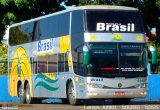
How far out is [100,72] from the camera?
834 inches

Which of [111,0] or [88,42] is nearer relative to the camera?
[88,42]

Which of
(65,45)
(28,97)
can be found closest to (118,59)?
(65,45)

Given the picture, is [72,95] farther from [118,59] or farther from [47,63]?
[47,63]

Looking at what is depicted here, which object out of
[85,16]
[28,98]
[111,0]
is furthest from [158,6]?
[85,16]

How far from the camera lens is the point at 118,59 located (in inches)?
840

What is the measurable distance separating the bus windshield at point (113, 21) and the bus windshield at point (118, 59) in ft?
2.06

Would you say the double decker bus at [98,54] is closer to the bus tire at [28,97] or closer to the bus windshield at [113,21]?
the bus windshield at [113,21]

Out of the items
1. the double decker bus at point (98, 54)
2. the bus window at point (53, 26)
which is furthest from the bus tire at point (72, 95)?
the bus window at point (53, 26)

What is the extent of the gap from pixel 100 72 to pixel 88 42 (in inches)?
46.7

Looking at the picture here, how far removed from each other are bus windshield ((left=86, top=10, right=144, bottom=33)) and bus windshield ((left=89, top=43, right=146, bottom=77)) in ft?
2.06

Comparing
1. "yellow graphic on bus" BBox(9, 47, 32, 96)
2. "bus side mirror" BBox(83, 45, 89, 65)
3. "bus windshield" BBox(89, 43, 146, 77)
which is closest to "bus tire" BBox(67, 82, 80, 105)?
"bus windshield" BBox(89, 43, 146, 77)

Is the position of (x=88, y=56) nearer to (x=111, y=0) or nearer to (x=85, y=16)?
(x=85, y=16)

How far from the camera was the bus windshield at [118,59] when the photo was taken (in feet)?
69.5

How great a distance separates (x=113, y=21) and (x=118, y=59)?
153cm
